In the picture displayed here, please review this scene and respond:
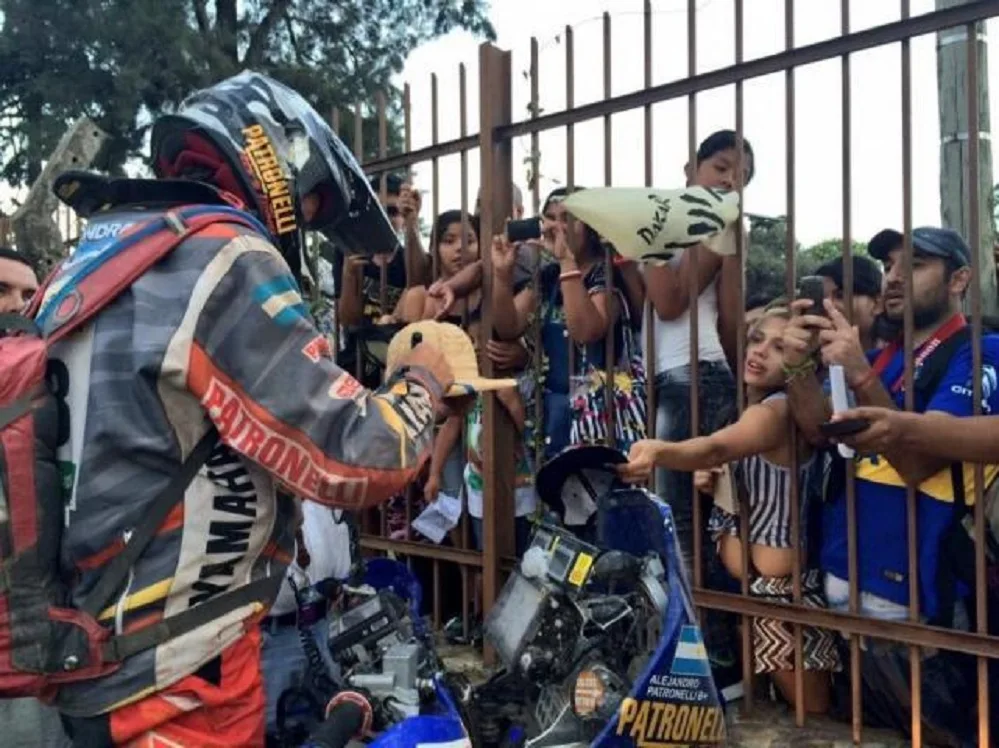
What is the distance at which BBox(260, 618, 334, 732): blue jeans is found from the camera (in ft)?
8.16

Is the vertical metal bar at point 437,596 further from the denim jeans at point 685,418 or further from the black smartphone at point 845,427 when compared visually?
the black smartphone at point 845,427

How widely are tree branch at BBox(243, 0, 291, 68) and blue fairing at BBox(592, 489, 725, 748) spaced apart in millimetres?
15658

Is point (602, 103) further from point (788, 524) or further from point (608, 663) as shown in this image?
point (608, 663)

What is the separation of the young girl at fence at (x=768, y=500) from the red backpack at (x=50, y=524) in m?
1.64

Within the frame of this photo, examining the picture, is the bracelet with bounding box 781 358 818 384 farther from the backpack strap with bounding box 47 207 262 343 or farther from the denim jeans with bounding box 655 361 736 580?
the backpack strap with bounding box 47 207 262 343

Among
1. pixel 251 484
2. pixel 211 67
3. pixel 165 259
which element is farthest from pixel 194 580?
pixel 211 67

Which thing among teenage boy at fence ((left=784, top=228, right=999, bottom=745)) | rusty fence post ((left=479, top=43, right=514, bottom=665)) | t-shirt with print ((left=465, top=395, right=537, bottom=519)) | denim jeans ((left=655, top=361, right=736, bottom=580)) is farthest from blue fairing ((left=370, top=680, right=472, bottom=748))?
t-shirt with print ((left=465, top=395, right=537, bottom=519))

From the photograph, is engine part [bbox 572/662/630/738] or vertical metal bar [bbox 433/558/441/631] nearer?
engine part [bbox 572/662/630/738]

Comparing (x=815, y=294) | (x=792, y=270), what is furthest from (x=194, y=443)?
(x=792, y=270)

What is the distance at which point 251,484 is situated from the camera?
6.16ft

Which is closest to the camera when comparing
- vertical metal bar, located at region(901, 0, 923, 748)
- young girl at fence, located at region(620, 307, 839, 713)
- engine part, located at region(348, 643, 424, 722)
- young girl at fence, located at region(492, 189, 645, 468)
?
engine part, located at region(348, 643, 424, 722)

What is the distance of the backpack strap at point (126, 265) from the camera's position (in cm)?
179

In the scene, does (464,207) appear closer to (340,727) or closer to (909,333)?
(909,333)

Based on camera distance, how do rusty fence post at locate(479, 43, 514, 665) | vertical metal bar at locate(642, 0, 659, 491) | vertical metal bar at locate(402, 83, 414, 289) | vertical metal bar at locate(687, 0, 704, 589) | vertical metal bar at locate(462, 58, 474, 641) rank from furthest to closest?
vertical metal bar at locate(402, 83, 414, 289), vertical metal bar at locate(462, 58, 474, 641), rusty fence post at locate(479, 43, 514, 665), vertical metal bar at locate(642, 0, 659, 491), vertical metal bar at locate(687, 0, 704, 589)
